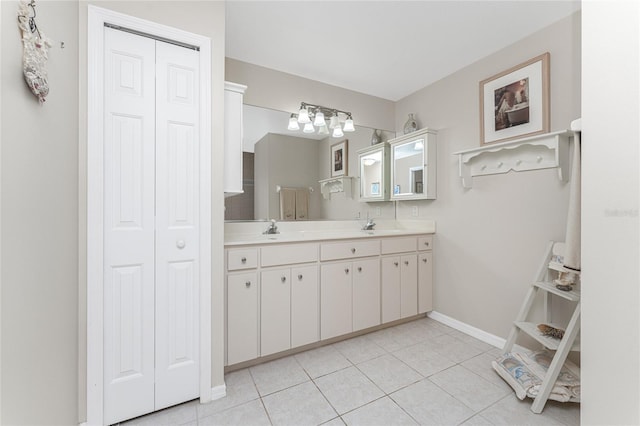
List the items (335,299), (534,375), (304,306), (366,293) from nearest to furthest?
(534,375), (304,306), (335,299), (366,293)

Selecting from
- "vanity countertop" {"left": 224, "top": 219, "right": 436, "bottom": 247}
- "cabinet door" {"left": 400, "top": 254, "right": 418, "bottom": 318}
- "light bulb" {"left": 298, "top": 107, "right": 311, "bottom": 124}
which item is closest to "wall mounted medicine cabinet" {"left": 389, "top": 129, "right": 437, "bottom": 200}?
"vanity countertop" {"left": 224, "top": 219, "right": 436, "bottom": 247}

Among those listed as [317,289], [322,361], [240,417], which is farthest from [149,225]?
[322,361]

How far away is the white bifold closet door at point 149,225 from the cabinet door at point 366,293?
1304 millimetres

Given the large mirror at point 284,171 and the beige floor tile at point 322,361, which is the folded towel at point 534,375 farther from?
the large mirror at point 284,171

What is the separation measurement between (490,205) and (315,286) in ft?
5.44

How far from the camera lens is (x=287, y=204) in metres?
2.69

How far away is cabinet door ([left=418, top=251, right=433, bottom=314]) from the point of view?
109 inches

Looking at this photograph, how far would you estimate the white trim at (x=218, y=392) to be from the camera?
5.38ft

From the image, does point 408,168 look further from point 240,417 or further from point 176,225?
point 240,417

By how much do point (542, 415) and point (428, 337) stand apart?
975 millimetres

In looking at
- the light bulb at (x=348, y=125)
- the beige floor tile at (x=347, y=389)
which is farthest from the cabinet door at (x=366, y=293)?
the light bulb at (x=348, y=125)

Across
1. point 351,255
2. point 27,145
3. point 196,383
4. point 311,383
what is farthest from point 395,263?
point 27,145

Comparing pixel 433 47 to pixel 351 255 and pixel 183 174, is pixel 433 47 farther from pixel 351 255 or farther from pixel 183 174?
pixel 183 174

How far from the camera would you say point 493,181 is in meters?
2.35
